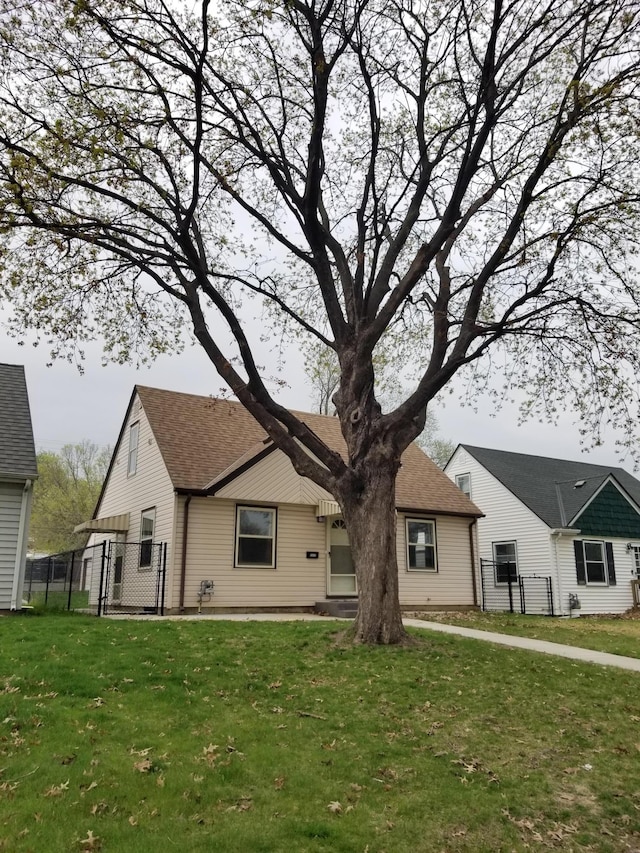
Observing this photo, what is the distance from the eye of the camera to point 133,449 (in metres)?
19.0

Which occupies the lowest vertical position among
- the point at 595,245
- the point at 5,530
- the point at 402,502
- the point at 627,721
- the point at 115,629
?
the point at 627,721

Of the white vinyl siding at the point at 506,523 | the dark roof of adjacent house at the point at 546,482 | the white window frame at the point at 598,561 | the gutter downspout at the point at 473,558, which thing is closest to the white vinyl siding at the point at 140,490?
the gutter downspout at the point at 473,558

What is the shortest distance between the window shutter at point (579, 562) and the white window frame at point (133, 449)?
15.1 meters

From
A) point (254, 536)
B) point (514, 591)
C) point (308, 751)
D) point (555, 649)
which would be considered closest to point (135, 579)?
point (254, 536)

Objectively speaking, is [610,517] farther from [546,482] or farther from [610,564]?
[546,482]

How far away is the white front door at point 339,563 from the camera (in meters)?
17.5

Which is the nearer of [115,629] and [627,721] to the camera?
[627,721]

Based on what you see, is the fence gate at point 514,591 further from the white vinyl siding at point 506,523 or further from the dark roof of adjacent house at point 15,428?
the dark roof of adjacent house at point 15,428

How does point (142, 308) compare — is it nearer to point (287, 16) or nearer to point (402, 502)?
point (287, 16)

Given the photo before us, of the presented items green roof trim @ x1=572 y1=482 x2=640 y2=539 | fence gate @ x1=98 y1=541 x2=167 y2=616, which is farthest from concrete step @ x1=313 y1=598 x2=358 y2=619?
green roof trim @ x1=572 y1=482 x2=640 y2=539

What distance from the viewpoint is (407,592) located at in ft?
59.2

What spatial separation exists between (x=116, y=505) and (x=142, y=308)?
984 centimetres

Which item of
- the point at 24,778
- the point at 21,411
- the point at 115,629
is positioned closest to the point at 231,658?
the point at 115,629

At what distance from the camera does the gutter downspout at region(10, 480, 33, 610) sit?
13086 millimetres
